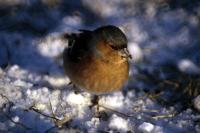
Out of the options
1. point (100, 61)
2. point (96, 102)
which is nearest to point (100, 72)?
point (100, 61)

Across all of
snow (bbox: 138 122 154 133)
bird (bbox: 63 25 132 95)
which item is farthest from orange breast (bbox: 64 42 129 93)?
snow (bbox: 138 122 154 133)

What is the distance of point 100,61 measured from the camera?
4.64 metres

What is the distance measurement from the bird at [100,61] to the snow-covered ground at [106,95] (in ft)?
0.92

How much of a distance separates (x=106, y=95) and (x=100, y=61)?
600mm

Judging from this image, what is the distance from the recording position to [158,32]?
593 cm

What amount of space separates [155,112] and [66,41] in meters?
1.26

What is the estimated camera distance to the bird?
457 cm

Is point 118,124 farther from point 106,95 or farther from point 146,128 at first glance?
point 106,95

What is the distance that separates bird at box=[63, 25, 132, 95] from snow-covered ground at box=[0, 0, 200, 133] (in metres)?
0.28

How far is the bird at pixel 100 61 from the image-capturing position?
4570 mm

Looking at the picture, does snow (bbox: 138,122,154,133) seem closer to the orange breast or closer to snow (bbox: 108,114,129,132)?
snow (bbox: 108,114,129,132)

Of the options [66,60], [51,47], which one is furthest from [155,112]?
[51,47]

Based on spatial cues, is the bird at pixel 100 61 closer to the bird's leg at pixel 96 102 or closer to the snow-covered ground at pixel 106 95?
the bird's leg at pixel 96 102

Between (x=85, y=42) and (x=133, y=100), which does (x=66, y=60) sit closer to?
(x=85, y=42)
